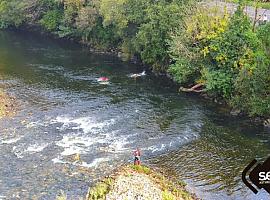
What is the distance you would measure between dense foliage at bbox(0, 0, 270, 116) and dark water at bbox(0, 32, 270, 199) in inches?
109

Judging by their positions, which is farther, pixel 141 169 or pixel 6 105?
pixel 6 105

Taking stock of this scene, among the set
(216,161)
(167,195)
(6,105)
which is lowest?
(6,105)

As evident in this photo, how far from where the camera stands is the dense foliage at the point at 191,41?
141ft

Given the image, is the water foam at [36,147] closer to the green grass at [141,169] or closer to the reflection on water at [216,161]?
the green grass at [141,169]

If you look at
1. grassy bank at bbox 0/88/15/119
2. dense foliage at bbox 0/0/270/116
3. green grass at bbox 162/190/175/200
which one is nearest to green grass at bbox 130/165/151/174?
green grass at bbox 162/190/175/200

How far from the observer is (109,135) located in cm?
3878

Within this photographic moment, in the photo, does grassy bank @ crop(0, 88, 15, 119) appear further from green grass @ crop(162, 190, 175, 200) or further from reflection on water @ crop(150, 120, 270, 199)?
green grass @ crop(162, 190, 175, 200)

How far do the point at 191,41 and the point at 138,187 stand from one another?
27590 mm

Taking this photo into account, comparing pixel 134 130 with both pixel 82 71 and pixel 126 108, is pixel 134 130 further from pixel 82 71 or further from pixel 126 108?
pixel 82 71

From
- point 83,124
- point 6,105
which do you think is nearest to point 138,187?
point 83,124

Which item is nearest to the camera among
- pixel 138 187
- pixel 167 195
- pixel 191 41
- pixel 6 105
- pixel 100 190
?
pixel 167 195

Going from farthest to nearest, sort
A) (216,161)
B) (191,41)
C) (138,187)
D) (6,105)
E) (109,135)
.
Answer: (191,41) → (6,105) → (109,135) → (216,161) → (138,187)

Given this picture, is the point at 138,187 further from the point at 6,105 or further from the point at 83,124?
the point at 6,105

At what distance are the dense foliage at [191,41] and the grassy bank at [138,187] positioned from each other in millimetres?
15796
